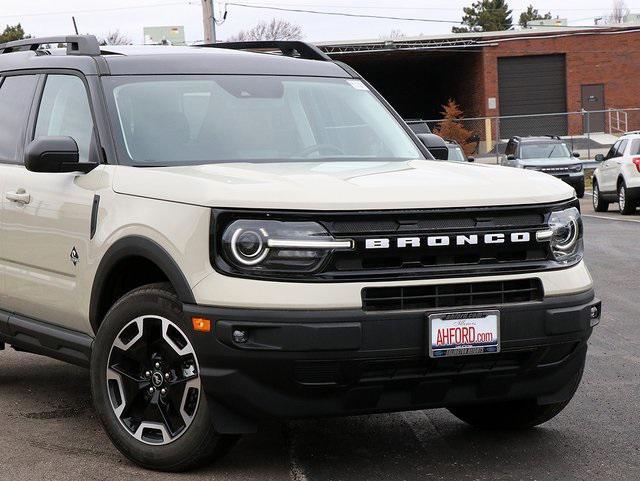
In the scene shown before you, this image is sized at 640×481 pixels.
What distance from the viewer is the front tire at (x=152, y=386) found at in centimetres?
501

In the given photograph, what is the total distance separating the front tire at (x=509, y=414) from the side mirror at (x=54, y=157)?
2.22 meters

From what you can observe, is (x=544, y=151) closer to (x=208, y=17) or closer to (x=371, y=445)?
(x=208, y=17)

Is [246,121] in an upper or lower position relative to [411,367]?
upper

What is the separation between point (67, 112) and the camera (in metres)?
6.35

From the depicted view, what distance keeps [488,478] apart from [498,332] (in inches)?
25.5

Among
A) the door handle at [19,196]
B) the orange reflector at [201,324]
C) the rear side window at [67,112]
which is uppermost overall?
the rear side window at [67,112]

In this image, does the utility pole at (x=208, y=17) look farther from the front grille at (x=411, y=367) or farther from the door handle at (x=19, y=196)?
the front grille at (x=411, y=367)

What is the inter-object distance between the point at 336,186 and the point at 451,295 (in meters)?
0.64

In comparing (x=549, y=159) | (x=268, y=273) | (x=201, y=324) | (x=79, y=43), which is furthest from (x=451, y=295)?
(x=549, y=159)

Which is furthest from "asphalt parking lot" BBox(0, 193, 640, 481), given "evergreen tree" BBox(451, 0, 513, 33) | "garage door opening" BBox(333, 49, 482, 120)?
"evergreen tree" BBox(451, 0, 513, 33)

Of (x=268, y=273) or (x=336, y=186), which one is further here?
(x=336, y=186)

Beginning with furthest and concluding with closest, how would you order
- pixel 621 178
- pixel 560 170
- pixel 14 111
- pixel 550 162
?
1. pixel 550 162
2. pixel 560 170
3. pixel 621 178
4. pixel 14 111

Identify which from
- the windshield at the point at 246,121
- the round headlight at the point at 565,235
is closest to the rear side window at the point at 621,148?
the windshield at the point at 246,121

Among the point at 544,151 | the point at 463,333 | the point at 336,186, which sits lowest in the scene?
the point at 544,151
